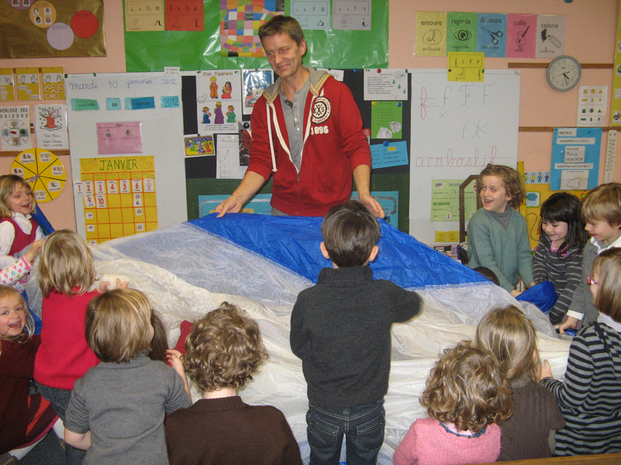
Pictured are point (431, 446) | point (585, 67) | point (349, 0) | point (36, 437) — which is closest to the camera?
point (431, 446)

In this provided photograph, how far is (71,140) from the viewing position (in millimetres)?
3102

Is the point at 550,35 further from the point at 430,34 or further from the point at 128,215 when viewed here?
the point at 128,215

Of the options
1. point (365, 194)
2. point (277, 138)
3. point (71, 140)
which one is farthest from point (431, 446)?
point (71, 140)

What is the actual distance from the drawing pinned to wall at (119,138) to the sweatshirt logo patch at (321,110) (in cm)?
161

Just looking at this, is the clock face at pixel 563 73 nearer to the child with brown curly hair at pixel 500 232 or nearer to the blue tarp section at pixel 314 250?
the child with brown curly hair at pixel 500 232

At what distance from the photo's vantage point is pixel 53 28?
3.00 metres

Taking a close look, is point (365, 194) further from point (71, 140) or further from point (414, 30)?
point (71, 140)

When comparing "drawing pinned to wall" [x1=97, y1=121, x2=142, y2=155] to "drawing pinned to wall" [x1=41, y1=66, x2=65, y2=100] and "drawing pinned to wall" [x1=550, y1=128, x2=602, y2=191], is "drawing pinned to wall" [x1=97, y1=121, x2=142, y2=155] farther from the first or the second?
"drawing pinned to wall" [x1=550, y1=128, x2=602, y2=191]

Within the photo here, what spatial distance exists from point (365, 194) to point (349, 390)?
33.7 inches

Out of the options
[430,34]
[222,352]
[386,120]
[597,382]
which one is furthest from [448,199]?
[222,352]

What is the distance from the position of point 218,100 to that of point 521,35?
219cm

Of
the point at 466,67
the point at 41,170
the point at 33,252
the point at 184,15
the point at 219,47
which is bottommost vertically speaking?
the point at 33,252

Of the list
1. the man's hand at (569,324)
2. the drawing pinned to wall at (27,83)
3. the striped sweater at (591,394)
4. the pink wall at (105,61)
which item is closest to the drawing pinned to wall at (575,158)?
the man's hand at (569,324)

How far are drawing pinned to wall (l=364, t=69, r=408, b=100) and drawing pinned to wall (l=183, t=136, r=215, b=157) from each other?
1.15m
